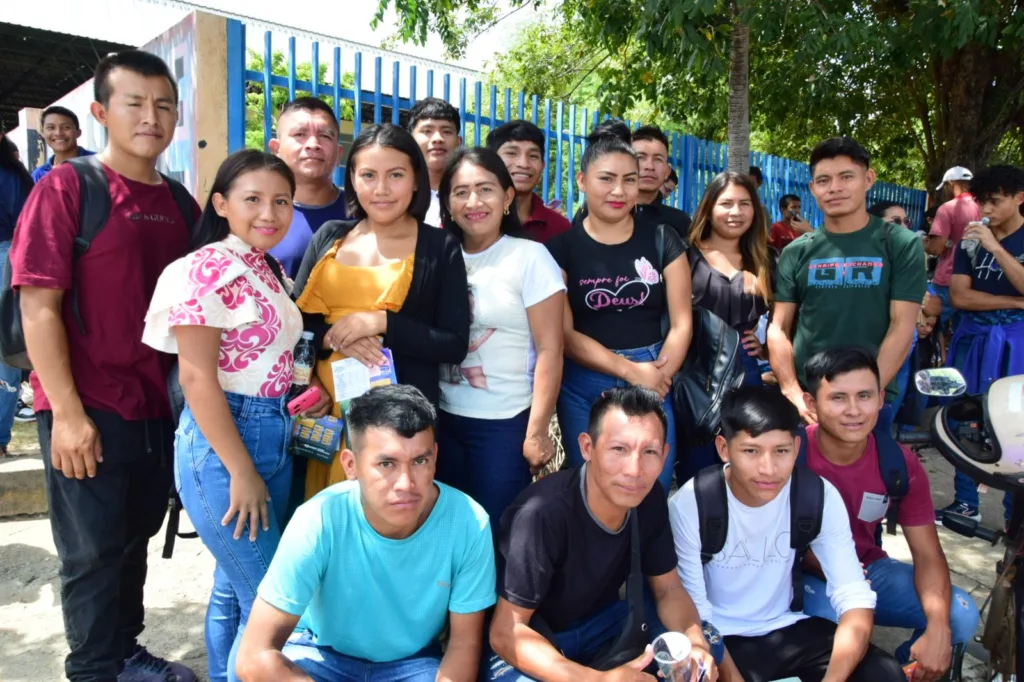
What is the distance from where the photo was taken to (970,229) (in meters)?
4.13

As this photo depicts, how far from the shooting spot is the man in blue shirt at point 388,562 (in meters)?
2.10

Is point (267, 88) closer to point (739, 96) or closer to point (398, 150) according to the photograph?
point (398, 150)

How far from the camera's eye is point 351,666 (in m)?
2.21

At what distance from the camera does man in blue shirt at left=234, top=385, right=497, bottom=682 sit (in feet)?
6.90

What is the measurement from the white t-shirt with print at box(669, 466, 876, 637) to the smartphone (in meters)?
1.27

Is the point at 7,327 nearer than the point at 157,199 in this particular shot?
Yes

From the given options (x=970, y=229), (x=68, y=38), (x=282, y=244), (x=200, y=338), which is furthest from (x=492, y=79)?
(x=200, y=338)

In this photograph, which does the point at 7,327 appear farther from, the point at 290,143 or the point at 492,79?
the point at 492,79

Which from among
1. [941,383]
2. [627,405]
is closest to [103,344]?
[627,405]

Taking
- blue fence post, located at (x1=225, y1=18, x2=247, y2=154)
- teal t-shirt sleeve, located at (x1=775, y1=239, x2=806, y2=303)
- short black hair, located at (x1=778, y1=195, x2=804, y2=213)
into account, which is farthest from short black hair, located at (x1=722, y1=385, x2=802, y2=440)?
short black hair, located at (x1=778, y1=195, x2=804, y2=213)

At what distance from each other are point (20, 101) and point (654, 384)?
2105 centimetres

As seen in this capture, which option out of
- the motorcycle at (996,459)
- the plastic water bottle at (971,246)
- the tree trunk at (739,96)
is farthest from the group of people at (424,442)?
the tree trunk at (739,96)

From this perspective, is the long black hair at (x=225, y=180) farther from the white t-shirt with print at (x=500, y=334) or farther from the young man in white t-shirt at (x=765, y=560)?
the young man in white t-shirt at (x=765, y=560)

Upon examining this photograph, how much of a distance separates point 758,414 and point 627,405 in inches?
20.3
